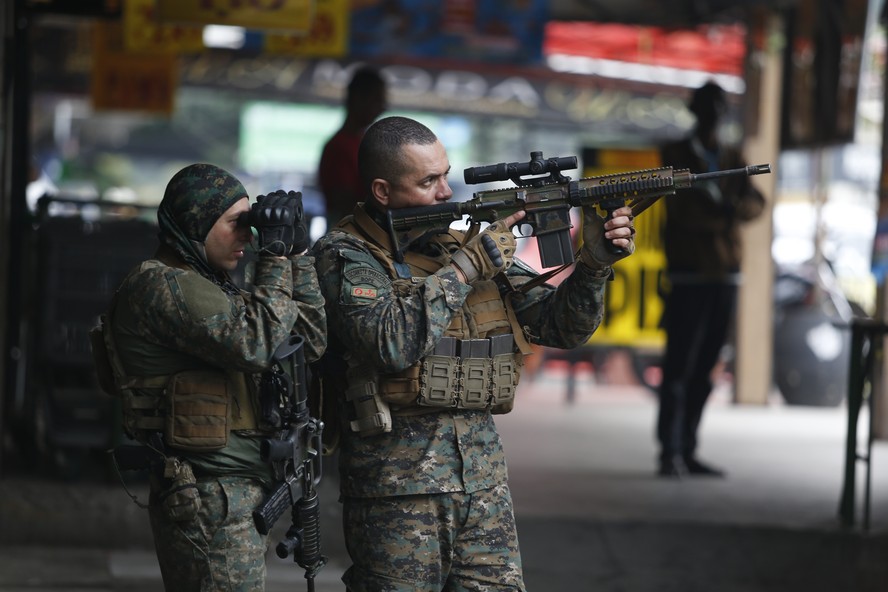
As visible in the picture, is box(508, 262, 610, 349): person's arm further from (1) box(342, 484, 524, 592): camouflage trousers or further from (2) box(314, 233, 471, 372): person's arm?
(1) box(342, 484, 524, 592): camouflage trousers

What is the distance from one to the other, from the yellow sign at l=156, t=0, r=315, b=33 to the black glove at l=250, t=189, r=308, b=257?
4.25 m

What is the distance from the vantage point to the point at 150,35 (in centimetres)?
1045

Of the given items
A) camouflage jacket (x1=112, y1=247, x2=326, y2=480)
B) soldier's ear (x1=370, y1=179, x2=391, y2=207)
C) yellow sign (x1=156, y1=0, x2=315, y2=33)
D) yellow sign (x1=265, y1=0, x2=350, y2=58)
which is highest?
yellow sign (x1=265, y1=0, x2=350, y2=58)

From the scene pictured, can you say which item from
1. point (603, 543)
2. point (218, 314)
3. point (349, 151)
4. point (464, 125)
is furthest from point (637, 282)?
point (464, 125)

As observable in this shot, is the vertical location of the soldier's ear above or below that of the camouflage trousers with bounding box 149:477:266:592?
above

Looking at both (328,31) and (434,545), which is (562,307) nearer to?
(434,545)

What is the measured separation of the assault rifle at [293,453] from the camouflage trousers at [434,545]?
0.44ft

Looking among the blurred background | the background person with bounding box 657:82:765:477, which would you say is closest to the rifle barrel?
the blurred background

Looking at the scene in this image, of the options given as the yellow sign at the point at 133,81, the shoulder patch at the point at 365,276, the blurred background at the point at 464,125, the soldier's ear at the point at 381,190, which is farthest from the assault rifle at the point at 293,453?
the yellow sign at the point at 133,81

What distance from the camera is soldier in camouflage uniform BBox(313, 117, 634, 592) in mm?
3605

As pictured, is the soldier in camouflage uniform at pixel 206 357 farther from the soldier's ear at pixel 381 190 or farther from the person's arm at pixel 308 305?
the soldier's ear at pixel 381 190

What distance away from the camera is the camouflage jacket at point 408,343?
11.7 feet

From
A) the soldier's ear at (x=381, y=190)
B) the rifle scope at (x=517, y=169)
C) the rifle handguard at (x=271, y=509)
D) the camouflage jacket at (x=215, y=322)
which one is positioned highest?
the rifle scope at (x=517, y=169)

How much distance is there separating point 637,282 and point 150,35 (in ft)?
13.8
